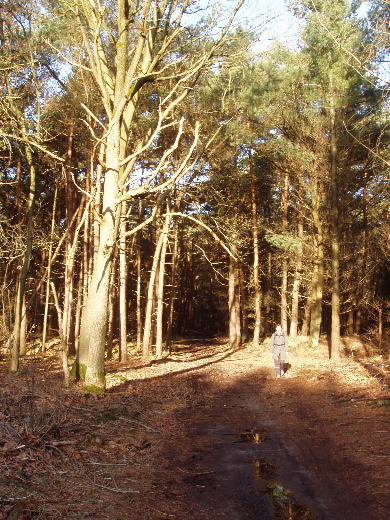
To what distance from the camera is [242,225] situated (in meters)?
22.0

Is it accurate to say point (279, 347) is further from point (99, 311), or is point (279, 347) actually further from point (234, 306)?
point (234, 306)

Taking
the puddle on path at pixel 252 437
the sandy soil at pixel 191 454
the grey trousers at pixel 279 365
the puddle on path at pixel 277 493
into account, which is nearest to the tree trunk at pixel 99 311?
the sandy soil at pixel 191 454

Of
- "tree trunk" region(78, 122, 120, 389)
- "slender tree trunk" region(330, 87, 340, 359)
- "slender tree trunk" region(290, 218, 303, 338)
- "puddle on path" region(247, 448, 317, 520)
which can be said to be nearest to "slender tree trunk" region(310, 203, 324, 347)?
"slender tree trunk" region(290, 218, 303, 338)

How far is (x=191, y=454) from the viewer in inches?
265

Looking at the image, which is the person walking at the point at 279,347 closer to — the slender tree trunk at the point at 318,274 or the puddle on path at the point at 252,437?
the puddle on path at the point at 252,437

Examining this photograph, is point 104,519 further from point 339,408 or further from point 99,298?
point 339,408

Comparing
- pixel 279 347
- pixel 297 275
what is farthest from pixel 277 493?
pixel 297 275

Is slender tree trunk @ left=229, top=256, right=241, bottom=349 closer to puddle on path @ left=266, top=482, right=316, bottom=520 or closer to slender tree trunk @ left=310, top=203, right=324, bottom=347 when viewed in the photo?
slender tree trunk @ left=310, top=203, right=324, bottom=347

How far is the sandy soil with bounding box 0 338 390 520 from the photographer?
4.61m

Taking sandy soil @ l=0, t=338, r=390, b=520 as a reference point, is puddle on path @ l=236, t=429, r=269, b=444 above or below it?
below

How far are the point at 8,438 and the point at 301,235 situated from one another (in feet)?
68.4

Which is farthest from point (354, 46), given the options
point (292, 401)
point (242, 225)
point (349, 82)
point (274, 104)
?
point (292, 401)

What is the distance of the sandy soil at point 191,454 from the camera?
4605mm

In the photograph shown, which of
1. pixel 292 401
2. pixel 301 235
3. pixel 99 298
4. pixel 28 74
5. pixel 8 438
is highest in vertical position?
pixel 28 74
